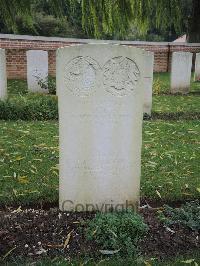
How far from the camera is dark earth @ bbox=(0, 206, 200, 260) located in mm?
3357

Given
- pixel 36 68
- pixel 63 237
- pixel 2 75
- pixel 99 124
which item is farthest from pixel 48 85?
pixel 63 237

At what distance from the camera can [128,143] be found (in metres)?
3.75

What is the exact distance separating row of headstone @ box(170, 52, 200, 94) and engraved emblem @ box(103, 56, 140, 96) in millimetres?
9001

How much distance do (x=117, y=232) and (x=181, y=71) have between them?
31.5 feet

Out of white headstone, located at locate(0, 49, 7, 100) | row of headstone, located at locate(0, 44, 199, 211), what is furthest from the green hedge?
row of headstone, located at locate(0, 44, 199, 211)

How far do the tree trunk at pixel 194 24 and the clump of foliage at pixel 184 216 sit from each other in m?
18.3

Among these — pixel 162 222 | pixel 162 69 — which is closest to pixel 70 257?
pixel 162 222

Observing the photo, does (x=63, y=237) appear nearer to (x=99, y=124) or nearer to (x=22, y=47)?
(x=99, y=124)

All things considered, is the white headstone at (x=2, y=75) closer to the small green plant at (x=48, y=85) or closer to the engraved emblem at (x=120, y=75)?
the small green plant at (x=48, y=85)

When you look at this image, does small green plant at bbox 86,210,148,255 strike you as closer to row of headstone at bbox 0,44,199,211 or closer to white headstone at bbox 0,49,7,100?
row of headstone at bbox 0,44,199,211

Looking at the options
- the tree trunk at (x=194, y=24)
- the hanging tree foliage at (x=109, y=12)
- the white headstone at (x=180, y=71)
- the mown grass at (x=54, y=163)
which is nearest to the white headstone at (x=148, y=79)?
the mown grass at (x=54, y=163)

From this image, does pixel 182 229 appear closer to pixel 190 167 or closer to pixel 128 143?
pixel 128 143

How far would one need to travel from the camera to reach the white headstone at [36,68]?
11.5 m

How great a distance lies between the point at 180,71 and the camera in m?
12.4
